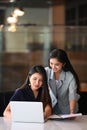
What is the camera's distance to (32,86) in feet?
10.1

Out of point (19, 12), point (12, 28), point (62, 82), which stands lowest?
point (62, 82)

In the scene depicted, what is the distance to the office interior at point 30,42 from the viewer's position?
862 cm

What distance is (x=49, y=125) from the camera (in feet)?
9.06

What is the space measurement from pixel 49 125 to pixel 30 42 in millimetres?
6131

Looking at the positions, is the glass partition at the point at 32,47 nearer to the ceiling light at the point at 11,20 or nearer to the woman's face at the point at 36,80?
the ceiling light at the point at 11,20

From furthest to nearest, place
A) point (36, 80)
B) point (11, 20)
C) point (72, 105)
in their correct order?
point (11, 20), point (72, 105), point (36, 80)

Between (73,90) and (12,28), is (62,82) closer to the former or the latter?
(73,90)

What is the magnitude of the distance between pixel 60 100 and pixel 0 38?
5475 mm

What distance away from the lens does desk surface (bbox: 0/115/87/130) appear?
8.78ft

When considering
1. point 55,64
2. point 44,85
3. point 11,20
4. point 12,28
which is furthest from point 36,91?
point 11,20

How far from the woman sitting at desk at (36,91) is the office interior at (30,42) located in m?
5.34

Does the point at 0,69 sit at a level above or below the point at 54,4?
below

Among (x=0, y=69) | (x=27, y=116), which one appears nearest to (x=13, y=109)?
(x=27, y=116)

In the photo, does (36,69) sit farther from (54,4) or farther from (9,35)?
(54,4)
